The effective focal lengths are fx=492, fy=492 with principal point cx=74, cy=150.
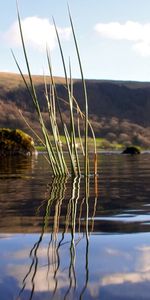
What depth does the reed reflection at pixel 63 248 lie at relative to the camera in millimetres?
2412

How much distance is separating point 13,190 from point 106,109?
13002 centimetres

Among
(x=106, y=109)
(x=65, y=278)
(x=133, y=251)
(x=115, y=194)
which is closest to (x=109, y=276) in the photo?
(x=65, y=278)

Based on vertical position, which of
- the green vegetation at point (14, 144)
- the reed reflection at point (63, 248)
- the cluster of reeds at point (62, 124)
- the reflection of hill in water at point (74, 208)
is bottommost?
the green vegetation at point (14, 144)

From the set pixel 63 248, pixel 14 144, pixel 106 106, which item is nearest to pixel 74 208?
pixel 63 248

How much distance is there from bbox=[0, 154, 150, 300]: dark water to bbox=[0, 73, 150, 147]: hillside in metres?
94.0

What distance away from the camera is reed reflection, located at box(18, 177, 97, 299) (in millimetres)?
2412

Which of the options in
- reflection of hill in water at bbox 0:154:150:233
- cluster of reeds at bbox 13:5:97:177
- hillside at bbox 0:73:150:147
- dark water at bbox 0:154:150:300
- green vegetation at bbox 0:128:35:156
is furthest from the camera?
hillside at bbox 0:73:150:147

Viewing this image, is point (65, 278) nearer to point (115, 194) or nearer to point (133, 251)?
point (133, 251)

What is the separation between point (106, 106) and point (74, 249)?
137 meters

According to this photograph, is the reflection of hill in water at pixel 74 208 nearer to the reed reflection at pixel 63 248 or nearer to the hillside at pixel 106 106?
the reed reflection at pixel 63 248

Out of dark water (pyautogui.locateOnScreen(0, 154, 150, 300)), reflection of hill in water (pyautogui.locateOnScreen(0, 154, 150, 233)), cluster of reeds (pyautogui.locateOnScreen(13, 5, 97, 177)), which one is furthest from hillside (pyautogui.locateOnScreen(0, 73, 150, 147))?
dark water (pyautogui.locateOnScreen(0, 154, 150, 300))

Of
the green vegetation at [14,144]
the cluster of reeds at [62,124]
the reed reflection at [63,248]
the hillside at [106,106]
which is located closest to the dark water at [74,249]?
the reed reflection at [63,248]

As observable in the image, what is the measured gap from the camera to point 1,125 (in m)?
109

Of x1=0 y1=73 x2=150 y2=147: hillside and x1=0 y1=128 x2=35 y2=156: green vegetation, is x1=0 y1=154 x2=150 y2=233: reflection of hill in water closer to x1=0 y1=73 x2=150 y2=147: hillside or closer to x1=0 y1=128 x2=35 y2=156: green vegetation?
x1=0 y1=128 x2=35 y2=156: green vegetation
